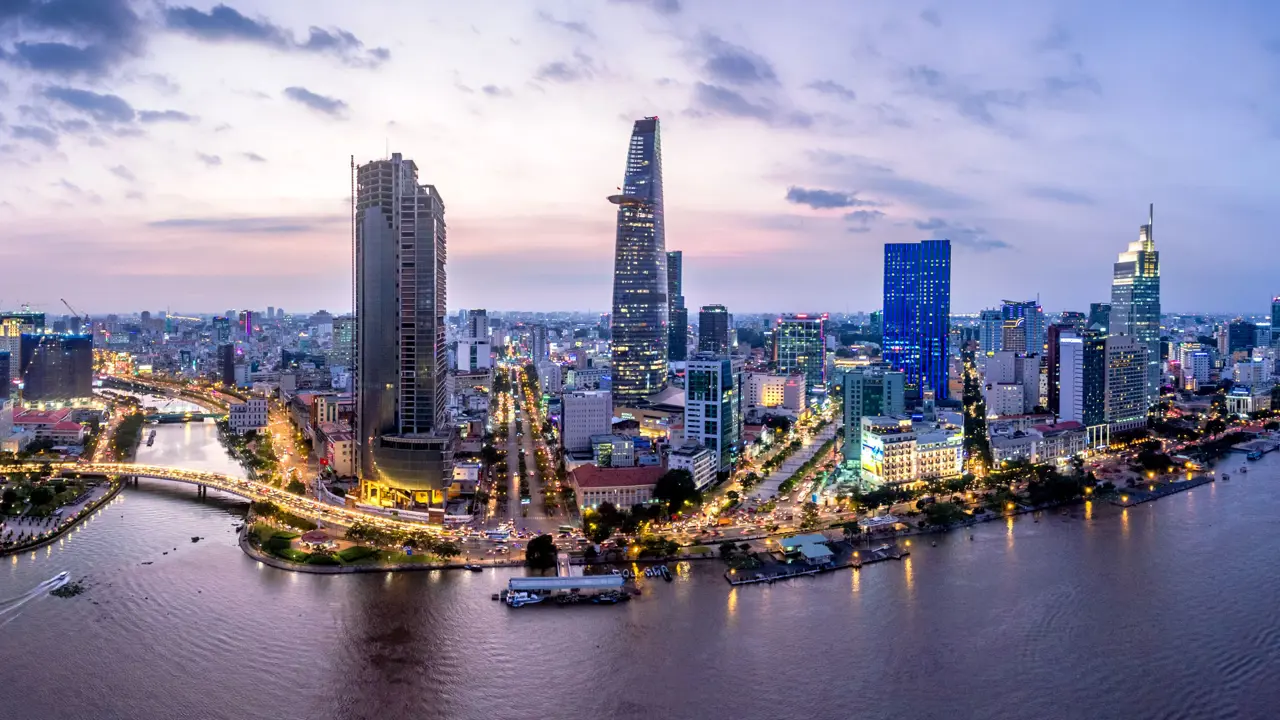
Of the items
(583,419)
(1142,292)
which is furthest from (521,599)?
(1142,292)

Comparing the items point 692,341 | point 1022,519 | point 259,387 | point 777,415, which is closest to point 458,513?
point 1022,519

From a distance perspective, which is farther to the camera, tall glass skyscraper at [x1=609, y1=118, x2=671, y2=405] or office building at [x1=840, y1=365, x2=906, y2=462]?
tall glass skyscraper at [x1=609, y1=118, x2=671, y2=405]

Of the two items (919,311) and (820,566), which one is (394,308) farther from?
(919,311)

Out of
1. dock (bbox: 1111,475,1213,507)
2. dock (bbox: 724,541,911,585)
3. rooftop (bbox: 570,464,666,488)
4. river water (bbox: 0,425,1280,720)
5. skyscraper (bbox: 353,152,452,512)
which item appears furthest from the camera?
dock (bbox: 1111,475,1213,507)

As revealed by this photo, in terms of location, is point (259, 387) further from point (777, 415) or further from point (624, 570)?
point (624, 570)

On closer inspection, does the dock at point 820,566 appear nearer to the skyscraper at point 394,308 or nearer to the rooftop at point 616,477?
the rooftop at point 616,477

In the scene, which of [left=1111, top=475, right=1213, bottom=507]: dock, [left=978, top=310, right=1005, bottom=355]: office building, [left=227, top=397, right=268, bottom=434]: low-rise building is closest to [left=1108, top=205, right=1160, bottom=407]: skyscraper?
[left=978, top=310, right=1005, bottom=355]: office building

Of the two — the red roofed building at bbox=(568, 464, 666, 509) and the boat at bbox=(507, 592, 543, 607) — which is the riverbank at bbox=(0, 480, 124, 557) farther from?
the red roofed building at bbox=(568, 464, 666, 509)

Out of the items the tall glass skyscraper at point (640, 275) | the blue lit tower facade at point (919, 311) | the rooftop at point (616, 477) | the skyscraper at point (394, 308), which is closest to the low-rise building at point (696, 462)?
the rooftop at point (616, 477)
